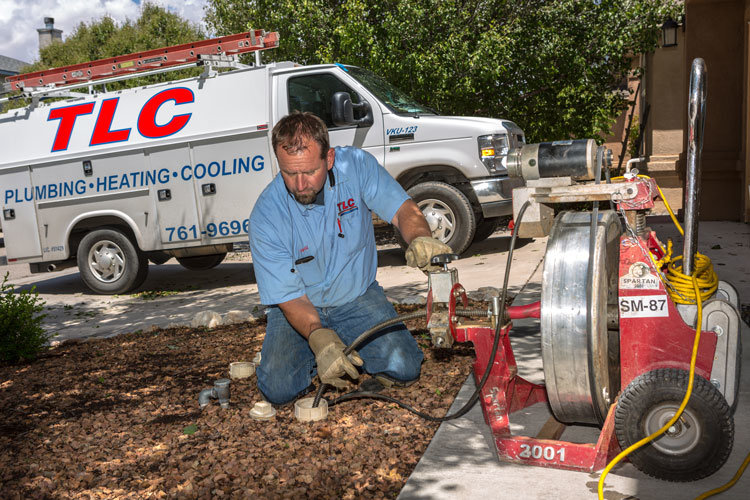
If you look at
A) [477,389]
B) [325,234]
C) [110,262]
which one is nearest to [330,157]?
[325,234]

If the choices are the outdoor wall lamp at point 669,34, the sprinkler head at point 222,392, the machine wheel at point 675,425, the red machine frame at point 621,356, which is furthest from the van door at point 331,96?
the outdoor wall lamp at point 669,34

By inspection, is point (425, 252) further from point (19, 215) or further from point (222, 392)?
point (19, 215)

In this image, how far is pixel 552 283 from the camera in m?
2.64

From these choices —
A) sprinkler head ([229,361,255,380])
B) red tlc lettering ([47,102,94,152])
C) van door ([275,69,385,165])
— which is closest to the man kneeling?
sprinkler head ([229,361,255,380])

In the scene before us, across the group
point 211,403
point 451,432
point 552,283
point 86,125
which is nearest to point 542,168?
point 552,283

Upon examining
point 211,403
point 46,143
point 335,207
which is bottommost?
point 211,403

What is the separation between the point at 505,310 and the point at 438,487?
0.80 m

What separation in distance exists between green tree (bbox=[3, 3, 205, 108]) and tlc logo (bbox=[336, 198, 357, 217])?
83.3 feet

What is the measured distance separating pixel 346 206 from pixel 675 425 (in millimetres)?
2127

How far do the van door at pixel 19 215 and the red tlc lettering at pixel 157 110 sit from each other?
1.92 meters

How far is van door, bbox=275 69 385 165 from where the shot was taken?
8133 mm

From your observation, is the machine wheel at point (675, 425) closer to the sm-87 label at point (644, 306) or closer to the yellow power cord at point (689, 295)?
the yellow power cord at point (689, 295)

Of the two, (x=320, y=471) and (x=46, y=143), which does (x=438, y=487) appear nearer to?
(x=320, y=471)

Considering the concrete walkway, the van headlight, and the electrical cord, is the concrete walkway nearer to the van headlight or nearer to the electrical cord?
the electrical cord
